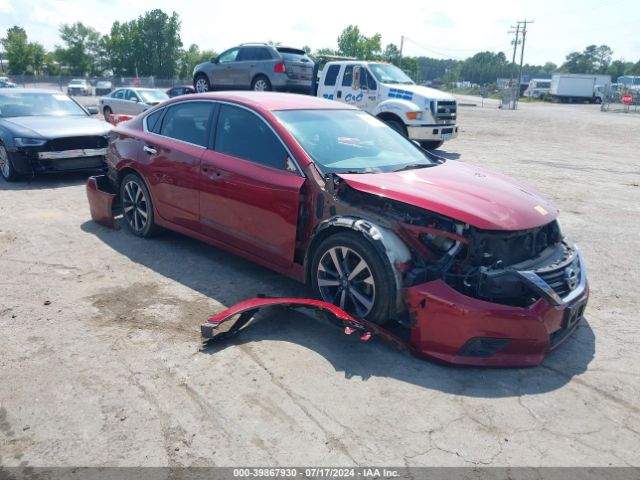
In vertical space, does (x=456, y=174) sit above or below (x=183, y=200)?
above

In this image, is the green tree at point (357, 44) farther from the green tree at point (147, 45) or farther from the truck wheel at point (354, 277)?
the truck wheel at point (354, 277)

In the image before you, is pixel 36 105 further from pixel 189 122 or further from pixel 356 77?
pixel 356 77

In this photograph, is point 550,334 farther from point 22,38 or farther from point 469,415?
point 22,38

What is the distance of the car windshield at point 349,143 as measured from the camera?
443 cm

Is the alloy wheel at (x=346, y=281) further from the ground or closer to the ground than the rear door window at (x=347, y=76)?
closer to the ground

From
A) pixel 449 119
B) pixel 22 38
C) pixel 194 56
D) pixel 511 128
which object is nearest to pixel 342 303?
pixel 449 119

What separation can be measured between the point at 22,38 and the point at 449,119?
93.3m

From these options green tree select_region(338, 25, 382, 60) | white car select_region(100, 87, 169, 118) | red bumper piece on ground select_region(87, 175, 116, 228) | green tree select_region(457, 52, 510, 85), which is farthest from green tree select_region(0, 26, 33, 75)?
green tree select_region(457, 52, 510, 85)

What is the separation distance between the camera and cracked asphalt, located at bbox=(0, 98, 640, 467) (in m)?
2.75

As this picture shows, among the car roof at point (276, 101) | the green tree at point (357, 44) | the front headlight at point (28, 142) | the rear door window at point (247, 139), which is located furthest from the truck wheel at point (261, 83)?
the green tree at point (357, 44)

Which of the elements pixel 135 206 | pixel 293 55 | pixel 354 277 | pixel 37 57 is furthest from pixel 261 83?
pixel 37 57

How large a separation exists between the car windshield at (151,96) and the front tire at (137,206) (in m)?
15.0

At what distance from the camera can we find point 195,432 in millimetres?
2861

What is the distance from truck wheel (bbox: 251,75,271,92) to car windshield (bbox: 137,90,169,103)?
23.0 feet
